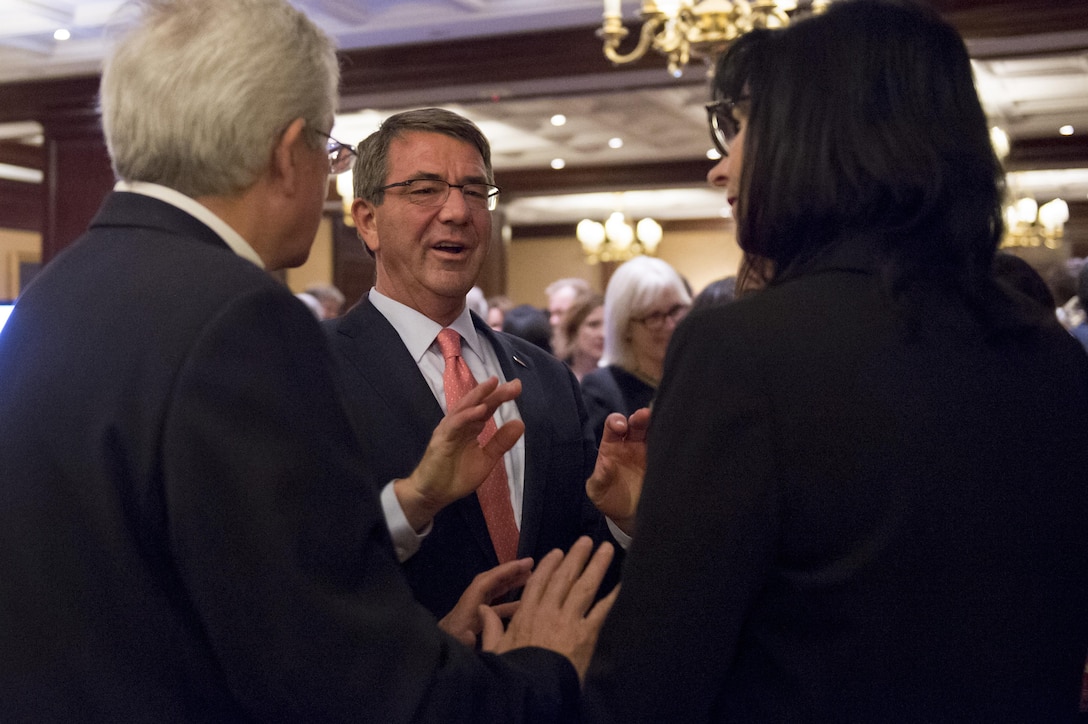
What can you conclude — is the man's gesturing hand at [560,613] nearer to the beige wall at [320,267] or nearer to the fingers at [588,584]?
the fingers at [588,584]

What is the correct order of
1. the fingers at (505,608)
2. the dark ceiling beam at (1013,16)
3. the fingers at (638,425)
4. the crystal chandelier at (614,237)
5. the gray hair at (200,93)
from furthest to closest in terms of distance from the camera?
the crystal chandelier at (614,237) < the dark ceiling beam at (1013,16) < the fingers at (638,425) < the fingers at (505,608) < the gray hair at (200,93)

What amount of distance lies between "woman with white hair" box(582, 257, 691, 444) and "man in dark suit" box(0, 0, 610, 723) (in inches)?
102

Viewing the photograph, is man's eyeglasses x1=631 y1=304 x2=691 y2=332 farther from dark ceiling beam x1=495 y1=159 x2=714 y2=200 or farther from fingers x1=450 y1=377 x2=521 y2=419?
dark ceiling beam x1=495 y1=159 x2=714 y2=200

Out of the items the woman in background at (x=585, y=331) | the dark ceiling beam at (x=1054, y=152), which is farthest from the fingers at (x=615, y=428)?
the dark ceiling beam at (x=1054, y=152)

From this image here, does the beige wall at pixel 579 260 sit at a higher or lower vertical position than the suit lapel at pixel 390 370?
lower

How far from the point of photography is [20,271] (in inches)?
563

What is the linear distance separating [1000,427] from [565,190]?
477 inches

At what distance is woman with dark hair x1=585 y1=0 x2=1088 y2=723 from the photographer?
1.05 m

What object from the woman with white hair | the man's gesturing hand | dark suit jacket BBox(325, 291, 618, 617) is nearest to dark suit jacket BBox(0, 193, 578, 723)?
the man's gesturing hand

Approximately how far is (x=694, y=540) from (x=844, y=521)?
0.14 metres

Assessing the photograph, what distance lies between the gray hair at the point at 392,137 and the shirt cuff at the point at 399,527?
0.69 meters

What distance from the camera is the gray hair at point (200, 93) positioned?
1147mm

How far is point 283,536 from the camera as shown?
1.03m

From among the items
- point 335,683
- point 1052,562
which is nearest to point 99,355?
point 335,683
